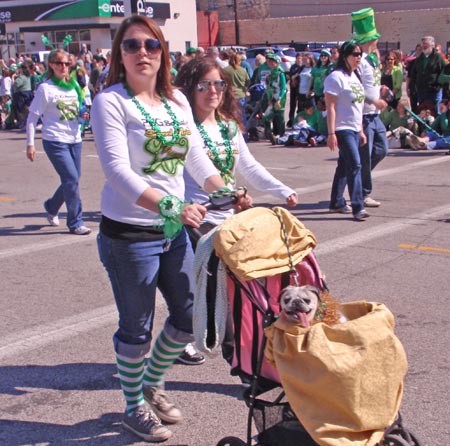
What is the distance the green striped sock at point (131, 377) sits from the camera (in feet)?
12.5

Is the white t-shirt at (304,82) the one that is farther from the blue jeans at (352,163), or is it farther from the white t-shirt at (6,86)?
the white t-shirt at (6,86)

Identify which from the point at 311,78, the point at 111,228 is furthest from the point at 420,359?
the point at 311,78

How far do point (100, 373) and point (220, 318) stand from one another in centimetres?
162

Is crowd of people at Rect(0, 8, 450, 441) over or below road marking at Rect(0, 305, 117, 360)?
over

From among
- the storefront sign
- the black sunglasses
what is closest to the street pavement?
the black sunglasses

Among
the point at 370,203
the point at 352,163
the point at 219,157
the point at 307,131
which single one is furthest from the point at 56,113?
the point at 307,131

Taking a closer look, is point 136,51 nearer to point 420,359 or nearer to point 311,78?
point 420,359

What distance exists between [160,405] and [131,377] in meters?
0.33

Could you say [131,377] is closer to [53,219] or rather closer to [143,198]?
[143,198]

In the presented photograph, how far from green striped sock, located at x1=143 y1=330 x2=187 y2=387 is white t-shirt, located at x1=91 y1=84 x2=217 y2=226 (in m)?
0.69

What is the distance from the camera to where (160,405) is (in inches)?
161

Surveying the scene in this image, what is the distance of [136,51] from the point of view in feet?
11.9

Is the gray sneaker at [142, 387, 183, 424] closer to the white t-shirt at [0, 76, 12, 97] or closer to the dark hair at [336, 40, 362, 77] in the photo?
the dark hair at [336, 40, 362, 77]

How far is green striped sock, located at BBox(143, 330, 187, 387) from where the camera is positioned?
399cm
